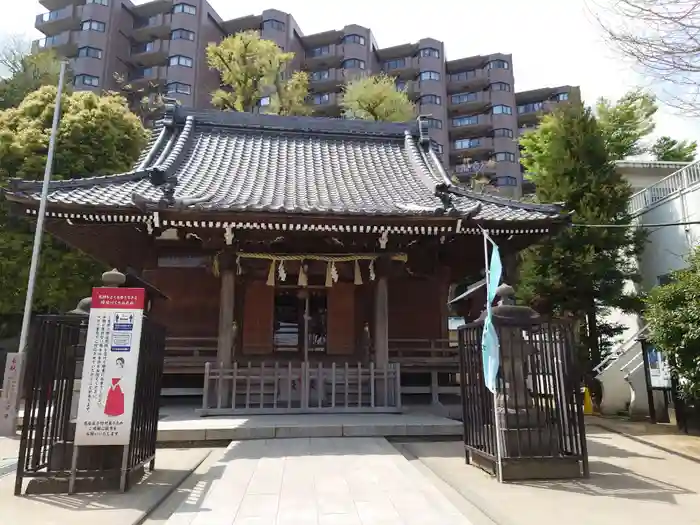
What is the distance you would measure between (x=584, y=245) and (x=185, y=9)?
3923 cm

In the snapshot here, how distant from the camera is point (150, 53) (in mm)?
40469

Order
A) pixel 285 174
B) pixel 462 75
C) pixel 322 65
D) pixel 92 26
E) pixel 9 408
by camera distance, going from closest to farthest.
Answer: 1. pixel 9 408
2. pixel 285 174
3. pixel 92 26
4. pixel 322 65
5. pixel 462 75

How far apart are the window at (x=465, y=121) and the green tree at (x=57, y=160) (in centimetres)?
3363

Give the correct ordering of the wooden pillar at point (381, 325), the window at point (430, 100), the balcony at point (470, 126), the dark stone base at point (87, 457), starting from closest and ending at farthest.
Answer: the dark stone base at point (87, 457)
the wooden pillar at point (381, 325)
the window at point (430, 100)
the balcony at point (470, 126)

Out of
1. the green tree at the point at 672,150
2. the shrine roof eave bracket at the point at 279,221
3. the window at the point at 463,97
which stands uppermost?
the window at the point at 463,97

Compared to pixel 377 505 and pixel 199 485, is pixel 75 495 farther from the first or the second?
pixel 377 505

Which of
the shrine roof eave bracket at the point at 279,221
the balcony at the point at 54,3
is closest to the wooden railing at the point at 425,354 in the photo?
Answer: the shrine roof eave bracket at the point at 279,221

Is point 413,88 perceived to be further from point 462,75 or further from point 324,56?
point 324,56

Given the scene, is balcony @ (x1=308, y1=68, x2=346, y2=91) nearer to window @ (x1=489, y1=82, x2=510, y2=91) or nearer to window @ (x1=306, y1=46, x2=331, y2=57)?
window @ (x1=306, y1=46, x2=331, y2=57)

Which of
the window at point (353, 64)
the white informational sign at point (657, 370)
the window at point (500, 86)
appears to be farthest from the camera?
the window at point (500, 86)

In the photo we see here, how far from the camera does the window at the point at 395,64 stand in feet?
153

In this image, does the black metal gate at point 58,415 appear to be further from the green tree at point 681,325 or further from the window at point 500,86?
the window at point 500,86

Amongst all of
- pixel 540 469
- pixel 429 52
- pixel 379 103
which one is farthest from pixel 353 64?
pixel 540 469

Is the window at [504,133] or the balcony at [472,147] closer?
the window at [504,133]
